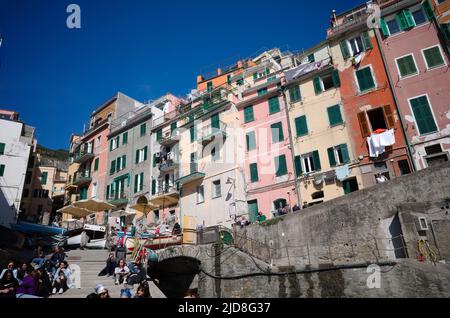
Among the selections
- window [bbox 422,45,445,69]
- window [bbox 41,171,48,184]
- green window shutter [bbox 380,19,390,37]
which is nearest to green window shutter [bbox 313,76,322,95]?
green window shutter [bbox 380,19,390,37]

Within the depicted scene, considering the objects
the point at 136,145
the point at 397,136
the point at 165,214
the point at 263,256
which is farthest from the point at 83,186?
the point at 397,136

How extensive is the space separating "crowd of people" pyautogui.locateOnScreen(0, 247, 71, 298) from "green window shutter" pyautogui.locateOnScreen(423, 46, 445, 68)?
83.3 feet

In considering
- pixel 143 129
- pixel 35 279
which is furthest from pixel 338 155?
pixel 143 129

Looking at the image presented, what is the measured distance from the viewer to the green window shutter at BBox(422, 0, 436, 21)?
21.8m

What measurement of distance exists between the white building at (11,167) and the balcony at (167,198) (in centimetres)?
1616

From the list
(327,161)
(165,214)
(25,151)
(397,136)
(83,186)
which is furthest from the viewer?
(83,186)

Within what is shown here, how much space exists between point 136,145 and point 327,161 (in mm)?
24393

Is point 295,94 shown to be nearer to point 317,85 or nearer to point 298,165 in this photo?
point 317,85

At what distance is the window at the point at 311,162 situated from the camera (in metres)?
23.8

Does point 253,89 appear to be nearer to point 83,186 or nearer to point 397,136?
point 397,136

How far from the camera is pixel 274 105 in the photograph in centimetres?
2847

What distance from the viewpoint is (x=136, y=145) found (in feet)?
126

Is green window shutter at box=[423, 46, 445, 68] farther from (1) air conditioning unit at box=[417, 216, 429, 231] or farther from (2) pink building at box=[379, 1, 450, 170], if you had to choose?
(1) air conditioning unit at box=[417, 216, 429, 231]

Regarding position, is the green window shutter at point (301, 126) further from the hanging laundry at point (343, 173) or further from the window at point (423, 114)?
the window at point (423, 114)
